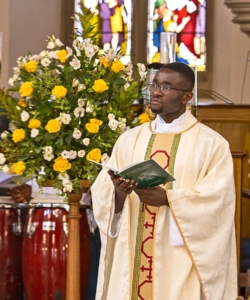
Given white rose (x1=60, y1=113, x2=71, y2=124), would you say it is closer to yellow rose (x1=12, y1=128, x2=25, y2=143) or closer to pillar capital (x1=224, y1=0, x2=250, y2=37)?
yellow rose (x1=12, y1=128, x2=25, y2=143)

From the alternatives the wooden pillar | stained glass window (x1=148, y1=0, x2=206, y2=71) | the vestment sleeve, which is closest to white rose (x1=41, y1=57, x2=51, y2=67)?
the wooden pillar

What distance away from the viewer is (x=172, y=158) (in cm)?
467

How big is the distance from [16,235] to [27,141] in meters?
1.02

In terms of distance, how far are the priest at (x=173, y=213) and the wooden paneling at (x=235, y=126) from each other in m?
2.31

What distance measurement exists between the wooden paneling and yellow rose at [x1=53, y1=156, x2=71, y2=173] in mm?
2051

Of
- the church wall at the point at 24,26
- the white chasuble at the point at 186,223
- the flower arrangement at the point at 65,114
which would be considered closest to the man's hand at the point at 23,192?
the flower arrangement at the point at 65,114

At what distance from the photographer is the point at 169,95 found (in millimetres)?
4574

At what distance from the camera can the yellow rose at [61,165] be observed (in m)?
5.25

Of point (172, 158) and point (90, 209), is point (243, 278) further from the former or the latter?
point (90, 209)

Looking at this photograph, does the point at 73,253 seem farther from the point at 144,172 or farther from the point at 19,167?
the point at 144,172

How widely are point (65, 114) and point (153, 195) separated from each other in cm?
110

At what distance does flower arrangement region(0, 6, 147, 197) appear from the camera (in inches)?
207

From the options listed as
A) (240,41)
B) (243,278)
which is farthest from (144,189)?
(240,41)

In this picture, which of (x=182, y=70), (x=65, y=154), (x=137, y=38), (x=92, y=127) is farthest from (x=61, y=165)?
(x=137, y=38)
